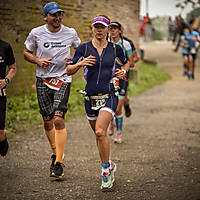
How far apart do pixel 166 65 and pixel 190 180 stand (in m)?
23.5

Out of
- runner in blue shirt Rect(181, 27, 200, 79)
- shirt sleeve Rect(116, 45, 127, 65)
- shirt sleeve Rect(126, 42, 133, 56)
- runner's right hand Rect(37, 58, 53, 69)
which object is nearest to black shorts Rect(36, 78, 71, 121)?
runner's right hand Rect(37, 58, 53, 69)

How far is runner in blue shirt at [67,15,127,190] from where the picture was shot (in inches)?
188

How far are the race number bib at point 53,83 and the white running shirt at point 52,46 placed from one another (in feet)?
0.19

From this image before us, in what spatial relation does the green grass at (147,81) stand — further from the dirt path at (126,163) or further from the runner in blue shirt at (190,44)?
the dirt path at (126,163)

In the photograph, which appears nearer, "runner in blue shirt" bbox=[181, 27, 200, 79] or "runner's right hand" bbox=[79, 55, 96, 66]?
"runner's right hand" bbox=[79, 55, 96, 66]

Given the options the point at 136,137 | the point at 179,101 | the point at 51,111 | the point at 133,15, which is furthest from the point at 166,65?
the point at 51,111

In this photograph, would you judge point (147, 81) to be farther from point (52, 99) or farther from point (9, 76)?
point (9, 76)

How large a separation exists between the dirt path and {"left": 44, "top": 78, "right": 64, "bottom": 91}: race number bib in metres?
1.24

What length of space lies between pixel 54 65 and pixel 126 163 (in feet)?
6.50

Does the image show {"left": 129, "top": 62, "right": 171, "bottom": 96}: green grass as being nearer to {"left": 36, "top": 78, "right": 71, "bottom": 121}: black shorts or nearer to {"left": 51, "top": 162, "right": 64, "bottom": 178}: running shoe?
{"left": 36, "top": 78, "right": 71, "bottom": 121}: black shorts

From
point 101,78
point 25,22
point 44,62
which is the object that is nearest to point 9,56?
point 44,62

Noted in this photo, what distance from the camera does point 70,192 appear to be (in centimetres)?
471

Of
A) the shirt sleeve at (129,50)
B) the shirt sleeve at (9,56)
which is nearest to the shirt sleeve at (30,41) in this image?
the shirt sleeve at (9,56)

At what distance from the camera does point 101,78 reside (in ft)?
16.0
